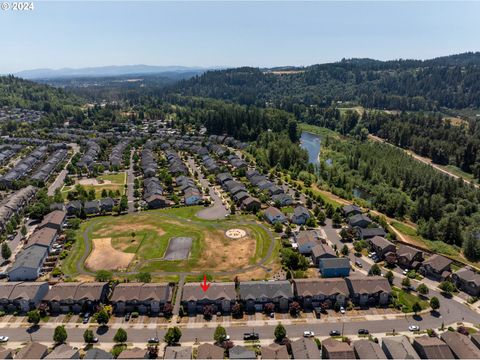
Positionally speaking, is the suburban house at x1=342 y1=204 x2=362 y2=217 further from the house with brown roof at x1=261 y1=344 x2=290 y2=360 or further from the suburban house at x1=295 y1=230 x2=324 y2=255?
the house with brown roof at x1=261 y1=344 x2=290 y2=360

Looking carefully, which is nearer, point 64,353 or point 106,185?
point 64,353

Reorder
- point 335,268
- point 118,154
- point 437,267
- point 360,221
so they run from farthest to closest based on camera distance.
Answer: point 118,154
point 360,221
point 437,267
point 335,268

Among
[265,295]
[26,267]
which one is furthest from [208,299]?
[26,267]

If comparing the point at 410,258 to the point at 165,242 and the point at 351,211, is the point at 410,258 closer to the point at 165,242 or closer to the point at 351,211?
the point at 351,211

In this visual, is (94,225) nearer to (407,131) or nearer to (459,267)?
(459,267)

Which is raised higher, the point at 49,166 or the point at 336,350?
the point at 336,350

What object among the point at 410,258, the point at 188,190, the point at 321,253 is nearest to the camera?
the point at 410,258

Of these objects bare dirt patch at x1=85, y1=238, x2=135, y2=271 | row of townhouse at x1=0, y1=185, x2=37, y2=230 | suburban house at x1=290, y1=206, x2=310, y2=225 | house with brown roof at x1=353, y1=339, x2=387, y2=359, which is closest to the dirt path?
suburban house at x1=290, y1=206, x2=310, y2=225
